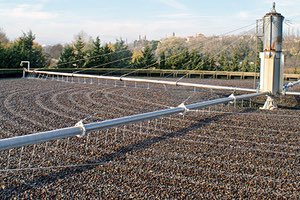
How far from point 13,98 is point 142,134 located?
699 centimetres

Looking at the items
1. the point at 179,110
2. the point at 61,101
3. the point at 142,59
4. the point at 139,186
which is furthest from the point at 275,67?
the point at 142,59

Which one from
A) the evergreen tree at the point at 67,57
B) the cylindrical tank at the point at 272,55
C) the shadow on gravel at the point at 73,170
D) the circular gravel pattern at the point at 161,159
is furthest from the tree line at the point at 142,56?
the shadow on gravel at the point at 73,170

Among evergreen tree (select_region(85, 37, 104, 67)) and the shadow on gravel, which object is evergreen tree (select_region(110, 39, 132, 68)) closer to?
evergreen tree (select_region(85, 37, 104, 67))

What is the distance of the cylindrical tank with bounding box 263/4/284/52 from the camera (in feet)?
34.4

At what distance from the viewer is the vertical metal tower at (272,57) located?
10.5 metres

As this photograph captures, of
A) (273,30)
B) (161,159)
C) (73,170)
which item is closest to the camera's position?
(73,170)

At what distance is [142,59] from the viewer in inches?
1235

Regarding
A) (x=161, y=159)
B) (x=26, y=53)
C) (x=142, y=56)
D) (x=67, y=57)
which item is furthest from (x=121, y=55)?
(x=161, y=159)

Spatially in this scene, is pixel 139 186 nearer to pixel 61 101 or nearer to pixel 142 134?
pixel 142 134

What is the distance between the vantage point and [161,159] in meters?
5.53

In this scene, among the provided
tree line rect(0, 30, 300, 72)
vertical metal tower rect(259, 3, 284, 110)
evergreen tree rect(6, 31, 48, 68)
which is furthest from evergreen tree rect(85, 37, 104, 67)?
vertical metal tower rect(259, 3, 284, 110)

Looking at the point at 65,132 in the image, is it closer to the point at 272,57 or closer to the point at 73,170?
the point at 73,170

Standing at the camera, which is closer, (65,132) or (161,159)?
(65,132)

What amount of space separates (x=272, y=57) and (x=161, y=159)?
6586 mm
